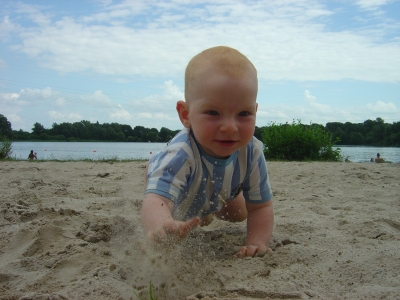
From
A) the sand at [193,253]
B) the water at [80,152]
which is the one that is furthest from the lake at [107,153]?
the sand at [193,253]

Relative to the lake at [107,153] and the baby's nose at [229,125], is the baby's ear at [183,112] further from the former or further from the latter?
the lake at [107,153]

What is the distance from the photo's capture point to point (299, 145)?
1189 cm

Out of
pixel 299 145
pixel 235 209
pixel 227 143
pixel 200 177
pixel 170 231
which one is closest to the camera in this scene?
pixel 170 231

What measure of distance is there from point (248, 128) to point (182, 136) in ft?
1.48

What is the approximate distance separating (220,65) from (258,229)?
1088 mm

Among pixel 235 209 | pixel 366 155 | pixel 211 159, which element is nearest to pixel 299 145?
pixel 366 155

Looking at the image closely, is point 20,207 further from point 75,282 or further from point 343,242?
point 343,242

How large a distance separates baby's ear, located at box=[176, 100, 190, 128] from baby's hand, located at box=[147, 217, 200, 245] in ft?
2.53

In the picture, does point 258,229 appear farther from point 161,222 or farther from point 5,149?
point 5,149

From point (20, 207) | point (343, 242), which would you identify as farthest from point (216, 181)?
point (20, 207)

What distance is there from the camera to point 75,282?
187 cm

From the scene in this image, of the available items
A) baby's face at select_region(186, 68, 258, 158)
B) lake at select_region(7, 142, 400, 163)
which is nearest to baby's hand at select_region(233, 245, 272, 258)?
baby's face at select_region(186, 68, 258, 158)

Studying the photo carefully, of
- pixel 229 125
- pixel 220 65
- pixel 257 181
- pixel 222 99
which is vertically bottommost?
pixel 257 181

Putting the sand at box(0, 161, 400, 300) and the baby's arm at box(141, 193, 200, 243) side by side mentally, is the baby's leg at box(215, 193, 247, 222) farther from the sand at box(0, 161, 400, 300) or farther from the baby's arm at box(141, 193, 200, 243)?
the baby's arm at box(141, 193, 200, 243)
